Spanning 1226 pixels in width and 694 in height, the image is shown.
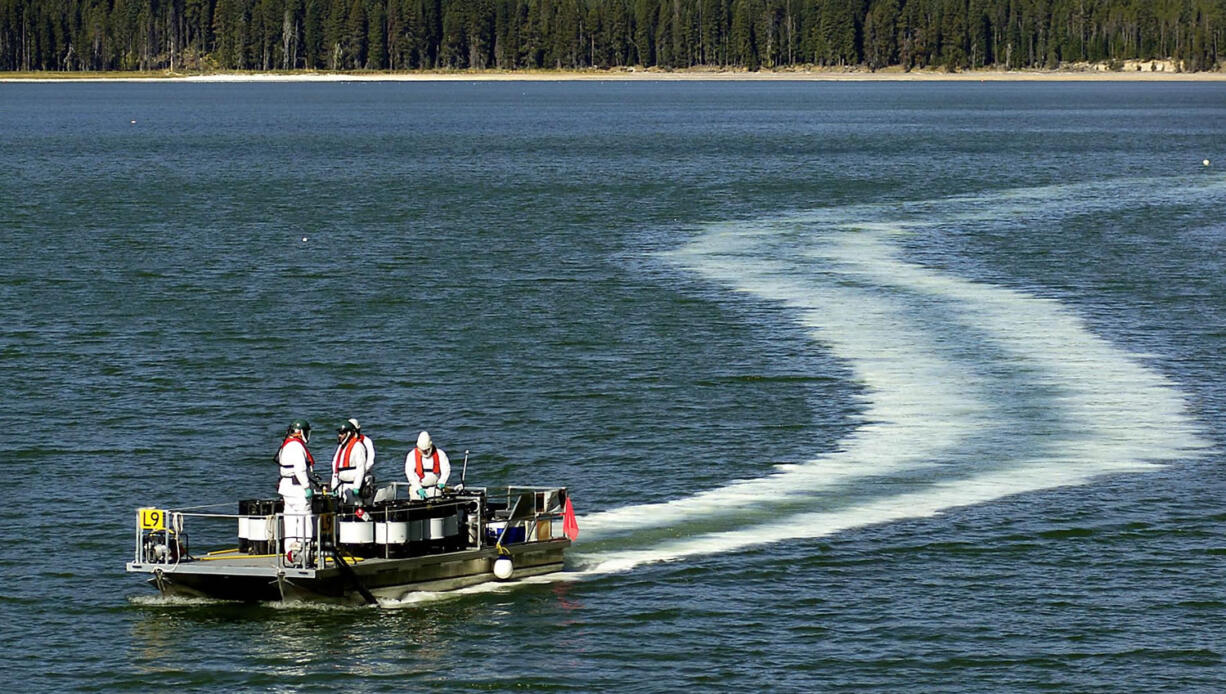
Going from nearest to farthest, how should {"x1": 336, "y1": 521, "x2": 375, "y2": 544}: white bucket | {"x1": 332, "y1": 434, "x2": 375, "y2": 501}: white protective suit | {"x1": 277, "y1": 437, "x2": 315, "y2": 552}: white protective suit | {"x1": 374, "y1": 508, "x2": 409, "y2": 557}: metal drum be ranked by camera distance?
{"x1": 277, "y1": 437, "x2": 315, "y2": 552}: white protective suit → {"x1": 374, "y1": 508, "x2": 409, "y2": 557}: metal drum → {"x1": 336, "y1": 521, "x2": 375, "y2": 544}: white bucket → {"x1": 332, "y1": 434, "x2": 375, "y2": 501}: white protective suit

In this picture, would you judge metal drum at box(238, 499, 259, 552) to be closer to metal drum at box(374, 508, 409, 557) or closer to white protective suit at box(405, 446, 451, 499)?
metal drum at box(374, 508, 409, 557)

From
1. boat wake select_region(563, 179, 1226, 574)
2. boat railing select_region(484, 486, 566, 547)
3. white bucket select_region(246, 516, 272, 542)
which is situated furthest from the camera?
boat wake select_region(563, 179, 1226, 574)

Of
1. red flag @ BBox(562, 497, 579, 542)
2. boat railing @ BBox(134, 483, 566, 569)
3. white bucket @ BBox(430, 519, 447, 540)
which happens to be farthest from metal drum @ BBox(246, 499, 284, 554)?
red flag @ BBox(562, 497, 579, 542)

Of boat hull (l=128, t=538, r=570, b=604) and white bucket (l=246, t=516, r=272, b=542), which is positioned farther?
white bucket (l=246, t=516, r=272, b=542)

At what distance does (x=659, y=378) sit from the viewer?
59.1 m

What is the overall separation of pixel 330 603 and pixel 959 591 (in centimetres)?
1203

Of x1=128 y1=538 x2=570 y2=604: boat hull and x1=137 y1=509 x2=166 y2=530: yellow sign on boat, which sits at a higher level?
x1=137 y1=509 x2=166 y2=530: yellow sign on boat

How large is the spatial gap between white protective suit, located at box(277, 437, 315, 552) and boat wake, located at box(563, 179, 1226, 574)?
5991mm

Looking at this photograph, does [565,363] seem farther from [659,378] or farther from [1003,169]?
[1003,169]

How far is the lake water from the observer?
111 feet

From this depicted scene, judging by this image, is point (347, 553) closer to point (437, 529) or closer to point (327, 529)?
point (327, 529)

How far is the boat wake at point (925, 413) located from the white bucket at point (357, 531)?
4.79 m

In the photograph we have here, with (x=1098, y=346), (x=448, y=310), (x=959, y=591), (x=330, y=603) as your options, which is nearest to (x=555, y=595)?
(x=330, y=603)

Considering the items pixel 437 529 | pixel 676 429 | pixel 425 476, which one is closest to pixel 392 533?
pixel 437 529
